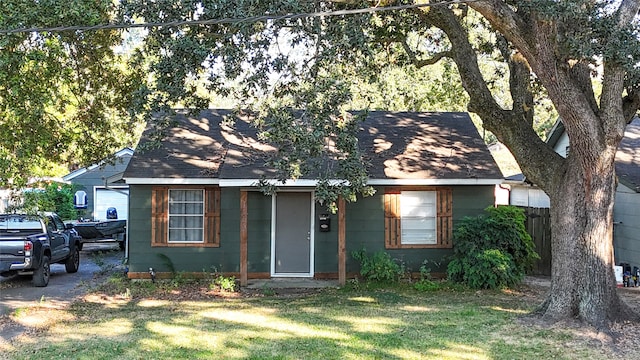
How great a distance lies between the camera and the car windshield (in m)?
12.4

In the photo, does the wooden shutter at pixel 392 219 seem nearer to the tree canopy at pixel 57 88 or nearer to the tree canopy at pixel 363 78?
the tree canopy at pixel 363 78

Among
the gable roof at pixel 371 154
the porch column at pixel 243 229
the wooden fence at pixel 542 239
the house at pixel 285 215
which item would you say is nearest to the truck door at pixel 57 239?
the house at pixel 285 215

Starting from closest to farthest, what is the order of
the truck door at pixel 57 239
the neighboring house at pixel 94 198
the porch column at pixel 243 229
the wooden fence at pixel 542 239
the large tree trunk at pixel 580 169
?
the large tree trunk at pixel 580 169 < the porch column at pixel 243 229 < the truck door at pixel 57 239 < the wooden fence at pixel 542 239 < the neighboring house at pixel 94 198

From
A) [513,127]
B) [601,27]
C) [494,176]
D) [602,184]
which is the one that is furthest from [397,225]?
[601,27]

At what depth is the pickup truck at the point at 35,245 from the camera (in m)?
11.4

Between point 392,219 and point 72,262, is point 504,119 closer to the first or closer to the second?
point 392,219

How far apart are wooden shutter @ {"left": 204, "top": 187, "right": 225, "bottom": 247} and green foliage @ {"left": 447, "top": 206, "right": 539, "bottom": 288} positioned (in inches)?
200

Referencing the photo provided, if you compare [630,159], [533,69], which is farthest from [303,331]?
[630,159]

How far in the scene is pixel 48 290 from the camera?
38.5 ft

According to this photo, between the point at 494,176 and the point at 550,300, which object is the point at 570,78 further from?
the point at 494,176

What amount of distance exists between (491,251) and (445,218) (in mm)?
1642

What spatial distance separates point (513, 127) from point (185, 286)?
23.6 feet

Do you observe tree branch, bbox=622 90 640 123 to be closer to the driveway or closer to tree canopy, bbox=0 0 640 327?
tree canopy, bbox=0 0 640 327

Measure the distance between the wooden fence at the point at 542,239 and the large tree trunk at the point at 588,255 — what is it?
5877mm
